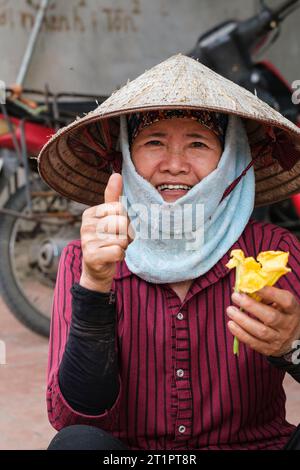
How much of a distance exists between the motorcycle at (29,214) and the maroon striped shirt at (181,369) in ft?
7.00

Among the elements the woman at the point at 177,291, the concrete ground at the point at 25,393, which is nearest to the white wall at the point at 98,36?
the concrete ground at the point at 25,393

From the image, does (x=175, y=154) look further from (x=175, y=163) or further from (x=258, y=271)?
(x=258, y=271)

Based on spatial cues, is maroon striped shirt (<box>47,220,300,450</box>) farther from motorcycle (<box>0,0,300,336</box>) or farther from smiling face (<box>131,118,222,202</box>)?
motorcycle (<box>0,0,300,336</box>)

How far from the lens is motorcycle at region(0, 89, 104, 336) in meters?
3.82

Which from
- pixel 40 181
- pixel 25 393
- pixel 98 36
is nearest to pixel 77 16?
pixel 98 36

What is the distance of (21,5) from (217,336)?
4.13 meters

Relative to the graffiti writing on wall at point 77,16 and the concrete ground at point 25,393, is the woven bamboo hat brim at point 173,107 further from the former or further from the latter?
the graffiti writing on wall at point 77,16

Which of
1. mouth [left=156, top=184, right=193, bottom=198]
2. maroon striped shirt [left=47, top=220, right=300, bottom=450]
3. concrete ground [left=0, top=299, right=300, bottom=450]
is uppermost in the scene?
mouth [left=156, top=184, right=193, bottom=198]

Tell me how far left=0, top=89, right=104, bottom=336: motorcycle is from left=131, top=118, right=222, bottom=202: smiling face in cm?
208

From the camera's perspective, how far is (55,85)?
18.1 feet

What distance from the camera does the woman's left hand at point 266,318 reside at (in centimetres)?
141

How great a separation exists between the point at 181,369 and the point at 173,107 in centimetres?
55

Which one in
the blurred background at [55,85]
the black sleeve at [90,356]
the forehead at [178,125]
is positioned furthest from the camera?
the blurred background at [55,85]

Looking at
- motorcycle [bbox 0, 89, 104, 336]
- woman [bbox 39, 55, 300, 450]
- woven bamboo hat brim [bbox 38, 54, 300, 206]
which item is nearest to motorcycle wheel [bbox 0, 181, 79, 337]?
motorcycle [bbox 0, 89, 104, 336]
